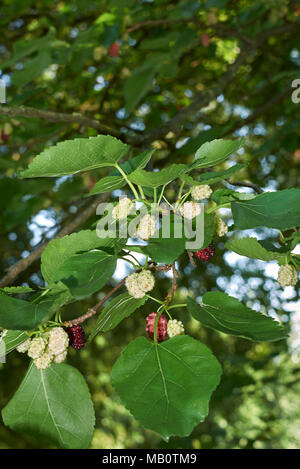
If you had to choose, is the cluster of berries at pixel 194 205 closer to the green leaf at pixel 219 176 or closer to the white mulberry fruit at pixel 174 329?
the green leaf at pixel 219 176

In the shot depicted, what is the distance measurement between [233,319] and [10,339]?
0.24m

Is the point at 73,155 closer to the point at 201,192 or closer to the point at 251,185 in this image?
the point at 201,192

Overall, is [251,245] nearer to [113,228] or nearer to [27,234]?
[113,228]

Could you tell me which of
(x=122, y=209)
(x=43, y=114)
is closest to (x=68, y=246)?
(x=122, y=209)

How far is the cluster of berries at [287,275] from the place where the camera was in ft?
1.84

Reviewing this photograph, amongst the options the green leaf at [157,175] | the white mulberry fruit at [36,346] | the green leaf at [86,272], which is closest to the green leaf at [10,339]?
the white mulberry fruit at [36,346]

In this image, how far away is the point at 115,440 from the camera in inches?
140

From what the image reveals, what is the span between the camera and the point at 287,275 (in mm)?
564

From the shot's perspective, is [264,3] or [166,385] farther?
[264,3]

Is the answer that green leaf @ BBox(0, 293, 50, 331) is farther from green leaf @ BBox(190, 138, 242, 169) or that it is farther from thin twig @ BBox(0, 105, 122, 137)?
→ thin twig @ BBox(0, 105, 122, 137)

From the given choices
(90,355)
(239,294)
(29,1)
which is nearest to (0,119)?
(29,1)

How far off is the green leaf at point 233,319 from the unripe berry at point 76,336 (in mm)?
148

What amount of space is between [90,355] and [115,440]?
0.92 meters

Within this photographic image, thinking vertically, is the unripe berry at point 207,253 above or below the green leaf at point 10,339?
above
